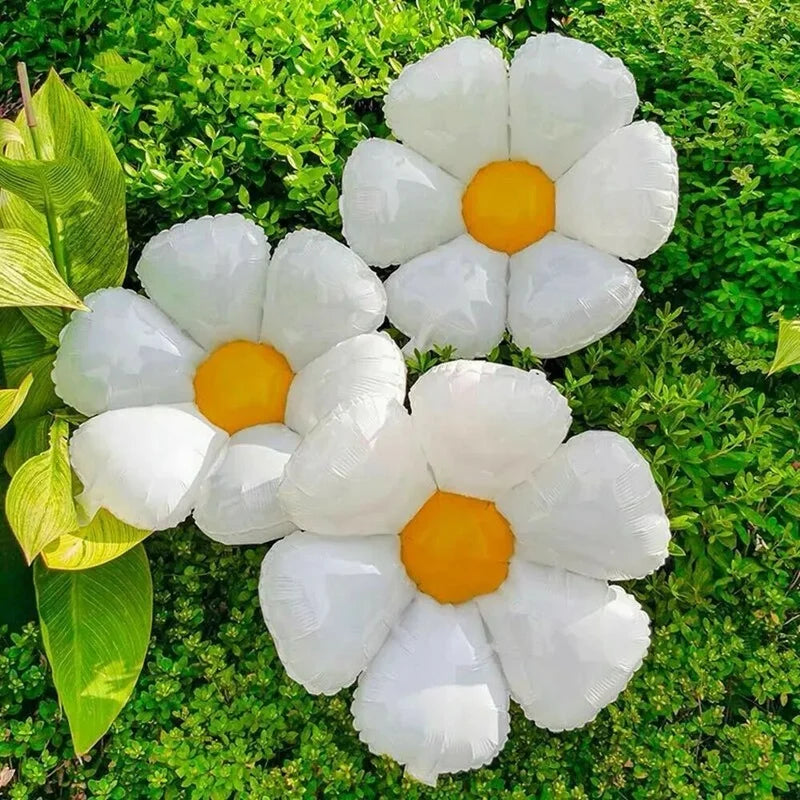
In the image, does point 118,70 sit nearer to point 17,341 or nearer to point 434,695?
point 17,341

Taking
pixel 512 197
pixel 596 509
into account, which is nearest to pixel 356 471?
pixel 596 509

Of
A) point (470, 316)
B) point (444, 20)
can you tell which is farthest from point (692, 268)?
point (444, 20)

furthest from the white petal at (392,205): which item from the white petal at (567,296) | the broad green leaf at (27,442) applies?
the broad green leaf at (27,442)

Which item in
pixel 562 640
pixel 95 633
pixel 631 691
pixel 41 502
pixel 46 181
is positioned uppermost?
pixel 46 181

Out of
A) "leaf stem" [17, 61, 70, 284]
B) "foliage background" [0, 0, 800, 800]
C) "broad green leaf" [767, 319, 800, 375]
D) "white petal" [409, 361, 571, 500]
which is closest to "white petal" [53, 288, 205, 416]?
"leaf stem" [17, 61, 70, 284]

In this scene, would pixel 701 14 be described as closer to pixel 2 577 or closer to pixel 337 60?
pixel 337 60

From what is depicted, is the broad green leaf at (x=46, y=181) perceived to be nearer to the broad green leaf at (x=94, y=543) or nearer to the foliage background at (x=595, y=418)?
the foliage background at (x=595, y=418)
